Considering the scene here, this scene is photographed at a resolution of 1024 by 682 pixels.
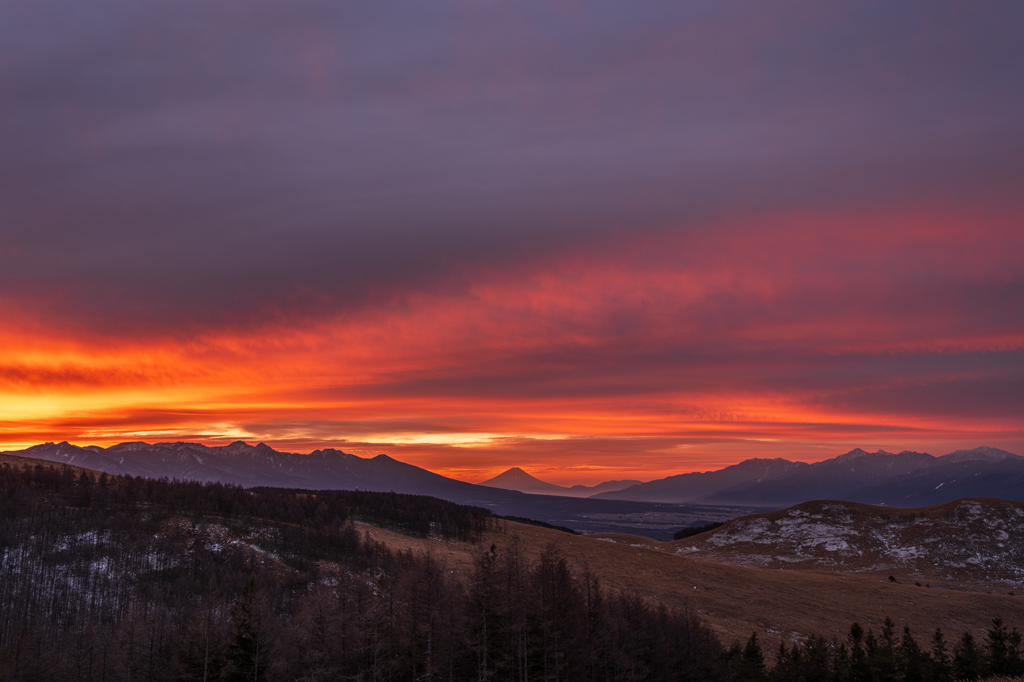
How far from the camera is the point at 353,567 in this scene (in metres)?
140

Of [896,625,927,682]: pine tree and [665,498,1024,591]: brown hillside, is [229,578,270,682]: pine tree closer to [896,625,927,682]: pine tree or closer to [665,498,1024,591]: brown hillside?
[896,625,927,682]: pine tree

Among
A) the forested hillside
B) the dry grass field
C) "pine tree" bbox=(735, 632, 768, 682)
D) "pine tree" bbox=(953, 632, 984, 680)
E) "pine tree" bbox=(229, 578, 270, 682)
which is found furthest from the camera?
the dry grass field

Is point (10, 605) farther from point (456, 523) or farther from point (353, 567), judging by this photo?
point (456, 523)

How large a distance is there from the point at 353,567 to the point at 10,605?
3148 inches

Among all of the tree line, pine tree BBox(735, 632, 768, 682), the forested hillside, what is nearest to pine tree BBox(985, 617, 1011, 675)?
the tree line

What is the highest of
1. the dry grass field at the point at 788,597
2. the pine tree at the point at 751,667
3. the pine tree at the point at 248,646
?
the pine tree at the point at 248,646

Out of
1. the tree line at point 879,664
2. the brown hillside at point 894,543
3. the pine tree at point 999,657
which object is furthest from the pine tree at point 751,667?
the brown hillside at point 894,543

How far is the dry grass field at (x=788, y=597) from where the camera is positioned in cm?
10538

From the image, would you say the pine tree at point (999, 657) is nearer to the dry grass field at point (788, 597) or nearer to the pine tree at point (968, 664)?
the pine tree at point (968, 664)

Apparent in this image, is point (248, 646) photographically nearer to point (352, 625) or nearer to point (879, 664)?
point (352, 625)

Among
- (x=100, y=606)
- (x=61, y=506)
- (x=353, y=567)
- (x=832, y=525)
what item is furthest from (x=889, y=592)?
(x=61, y=506)

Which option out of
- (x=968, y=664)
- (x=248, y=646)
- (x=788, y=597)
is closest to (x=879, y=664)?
(x=968, y=664)

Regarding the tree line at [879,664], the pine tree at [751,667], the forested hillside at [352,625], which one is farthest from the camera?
the pine tree at [751,667]

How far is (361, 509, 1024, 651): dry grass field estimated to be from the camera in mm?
105375
